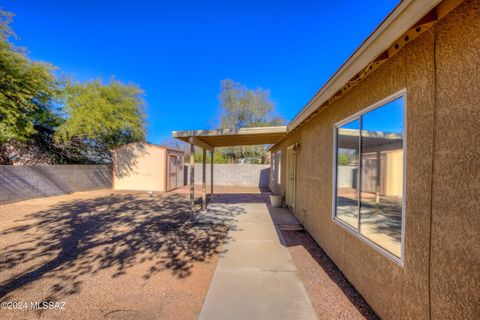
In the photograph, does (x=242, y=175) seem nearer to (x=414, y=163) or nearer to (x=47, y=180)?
(x=47, y=180)

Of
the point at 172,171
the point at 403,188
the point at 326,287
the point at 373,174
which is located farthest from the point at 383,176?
the point at 172,171

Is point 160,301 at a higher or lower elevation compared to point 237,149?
lower

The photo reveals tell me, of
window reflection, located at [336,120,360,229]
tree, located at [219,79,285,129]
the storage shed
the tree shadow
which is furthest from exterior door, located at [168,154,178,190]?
window reflection, located at [336,120,360,229]

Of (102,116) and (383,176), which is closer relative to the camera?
(383,176)

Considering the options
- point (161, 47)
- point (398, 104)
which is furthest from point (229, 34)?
point (398, 104)

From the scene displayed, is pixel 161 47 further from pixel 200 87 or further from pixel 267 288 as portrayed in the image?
pixel 267 288

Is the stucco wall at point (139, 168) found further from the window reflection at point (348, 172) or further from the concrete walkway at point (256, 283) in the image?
the window reflection at point (348, 172)

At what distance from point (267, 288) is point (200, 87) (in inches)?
888

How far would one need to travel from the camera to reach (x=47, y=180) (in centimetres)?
1116

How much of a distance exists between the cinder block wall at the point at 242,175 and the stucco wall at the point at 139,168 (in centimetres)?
494

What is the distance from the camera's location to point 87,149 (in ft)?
49.1

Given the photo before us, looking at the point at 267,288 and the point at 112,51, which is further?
the point at 112,51

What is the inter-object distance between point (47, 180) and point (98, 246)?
353 inches

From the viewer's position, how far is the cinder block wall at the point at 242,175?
1792 centimetres
